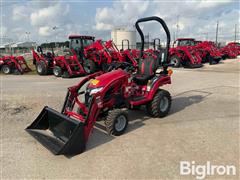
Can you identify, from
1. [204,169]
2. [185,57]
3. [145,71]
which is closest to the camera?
Answer: [204,169]

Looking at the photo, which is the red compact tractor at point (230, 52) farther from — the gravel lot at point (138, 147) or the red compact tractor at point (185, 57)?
the gravel lot at point (138, 147)

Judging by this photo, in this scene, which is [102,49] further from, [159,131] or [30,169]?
[30,169]

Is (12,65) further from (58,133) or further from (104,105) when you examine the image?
(104,105)

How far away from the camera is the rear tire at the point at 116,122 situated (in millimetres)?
4203

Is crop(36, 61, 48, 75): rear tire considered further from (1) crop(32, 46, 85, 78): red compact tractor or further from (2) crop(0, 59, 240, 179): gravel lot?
→ (2) crop(0, 59, 240, 179): gravel lot

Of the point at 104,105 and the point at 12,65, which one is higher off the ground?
the point at 12,65

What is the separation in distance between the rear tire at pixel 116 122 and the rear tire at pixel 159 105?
3.21ft

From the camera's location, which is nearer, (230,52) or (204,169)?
(204,169)

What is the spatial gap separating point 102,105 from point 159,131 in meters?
1.31

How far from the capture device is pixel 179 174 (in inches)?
123

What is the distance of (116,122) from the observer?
4297mm

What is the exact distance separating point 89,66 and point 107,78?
9.38m

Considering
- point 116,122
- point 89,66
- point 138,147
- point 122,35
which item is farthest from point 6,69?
point 122,35

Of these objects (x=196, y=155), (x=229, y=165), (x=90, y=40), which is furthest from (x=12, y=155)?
(x=90, y=40)
